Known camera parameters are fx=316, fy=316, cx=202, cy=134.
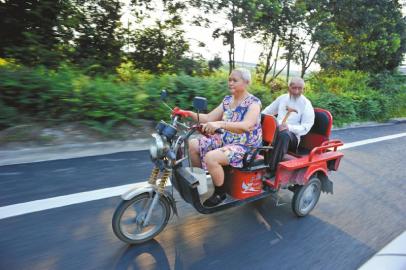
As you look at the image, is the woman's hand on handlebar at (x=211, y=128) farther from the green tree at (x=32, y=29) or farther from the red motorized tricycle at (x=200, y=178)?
the green tree at (x=32, y=29)

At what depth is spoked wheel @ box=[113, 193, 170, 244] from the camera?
2648mm

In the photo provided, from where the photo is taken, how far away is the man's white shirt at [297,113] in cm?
383

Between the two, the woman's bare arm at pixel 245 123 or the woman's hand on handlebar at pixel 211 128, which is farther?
the woman's bare arm at pixel 245 123

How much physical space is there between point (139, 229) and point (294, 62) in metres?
11.9

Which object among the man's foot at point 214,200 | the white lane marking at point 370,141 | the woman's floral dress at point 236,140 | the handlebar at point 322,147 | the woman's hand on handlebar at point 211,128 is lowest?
the white lane marking at point 370,141

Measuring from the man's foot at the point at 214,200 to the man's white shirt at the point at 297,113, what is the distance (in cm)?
127

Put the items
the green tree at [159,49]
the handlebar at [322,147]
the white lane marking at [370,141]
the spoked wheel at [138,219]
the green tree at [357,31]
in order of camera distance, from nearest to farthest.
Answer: the spoked wheel at [138,219], the handlebar at [322,147], the white lane marking at [370,141], the green tree at [159,49], the green tree at [357,31]

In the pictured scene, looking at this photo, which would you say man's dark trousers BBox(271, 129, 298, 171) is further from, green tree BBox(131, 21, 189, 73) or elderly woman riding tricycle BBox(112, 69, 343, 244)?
green tree BBox(131, 21, 189, 73)

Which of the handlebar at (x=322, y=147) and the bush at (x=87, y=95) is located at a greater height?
the bush at (x=87, y=95)

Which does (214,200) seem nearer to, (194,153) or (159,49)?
(194,153)

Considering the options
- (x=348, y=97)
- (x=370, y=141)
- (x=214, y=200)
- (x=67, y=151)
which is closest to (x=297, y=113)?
(x=214, y=200)

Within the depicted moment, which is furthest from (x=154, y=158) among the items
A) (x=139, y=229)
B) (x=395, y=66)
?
(x=395, y=66)

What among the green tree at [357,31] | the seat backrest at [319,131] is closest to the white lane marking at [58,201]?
the seat backrest at [319,131]

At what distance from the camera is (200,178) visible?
2.84m
